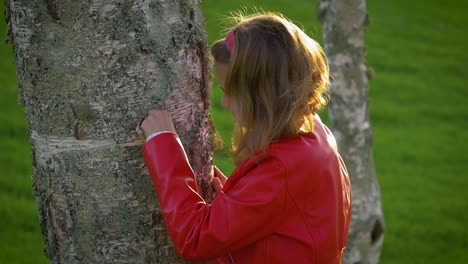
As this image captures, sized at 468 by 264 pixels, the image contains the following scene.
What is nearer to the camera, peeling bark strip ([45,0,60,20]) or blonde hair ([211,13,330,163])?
peeling bark strip ([45,0,60,20])

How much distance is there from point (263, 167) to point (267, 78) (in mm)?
290

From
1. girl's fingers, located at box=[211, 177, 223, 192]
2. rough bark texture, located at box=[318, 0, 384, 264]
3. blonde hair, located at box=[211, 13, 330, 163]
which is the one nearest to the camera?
blonde hair, located at box=[211, 13, 330, 163]

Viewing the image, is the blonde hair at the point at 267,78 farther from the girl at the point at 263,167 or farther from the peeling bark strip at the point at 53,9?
the peeling bark strip at the point at 53,9

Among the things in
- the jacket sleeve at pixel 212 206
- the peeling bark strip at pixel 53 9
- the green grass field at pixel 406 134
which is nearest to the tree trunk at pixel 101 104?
the peeling bark strip at pixel 53 9

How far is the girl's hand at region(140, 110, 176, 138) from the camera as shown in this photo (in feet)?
6.32

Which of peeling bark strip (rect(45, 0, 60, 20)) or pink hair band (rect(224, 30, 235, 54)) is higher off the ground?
peeling bark strip (rect(45, 0, 60, 20))

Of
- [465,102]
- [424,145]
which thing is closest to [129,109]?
[424,145]

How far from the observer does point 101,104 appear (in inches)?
75.4

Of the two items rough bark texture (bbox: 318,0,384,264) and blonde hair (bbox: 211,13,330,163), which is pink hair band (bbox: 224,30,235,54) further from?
rough bark texture (bbox: 318,0,384,264)

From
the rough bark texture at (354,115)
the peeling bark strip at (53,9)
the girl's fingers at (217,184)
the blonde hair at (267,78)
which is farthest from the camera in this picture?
the rough bark texture at (354,115)

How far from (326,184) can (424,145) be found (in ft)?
21.6

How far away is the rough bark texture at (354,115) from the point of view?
14.2 feet

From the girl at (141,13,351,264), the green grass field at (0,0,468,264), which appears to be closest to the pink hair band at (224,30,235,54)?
the girl at (141,13,351,264)

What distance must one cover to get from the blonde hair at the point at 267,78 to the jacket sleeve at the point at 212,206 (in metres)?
0.12
